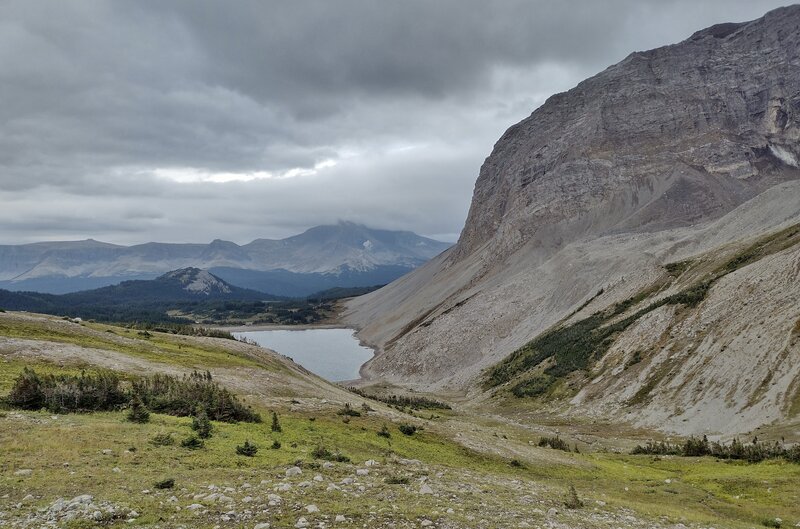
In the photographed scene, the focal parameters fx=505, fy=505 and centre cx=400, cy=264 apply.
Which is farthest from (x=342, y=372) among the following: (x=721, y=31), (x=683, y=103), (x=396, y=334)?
(x=721, y=31)

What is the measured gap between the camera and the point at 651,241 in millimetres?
103875

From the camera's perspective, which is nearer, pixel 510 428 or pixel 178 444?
pixel 178 444

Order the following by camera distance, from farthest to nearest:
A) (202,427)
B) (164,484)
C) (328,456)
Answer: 1. (202,427)
2. (328,456)
3. (164,484)

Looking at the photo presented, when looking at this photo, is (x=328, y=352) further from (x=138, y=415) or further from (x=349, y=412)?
(x=138, y=415)

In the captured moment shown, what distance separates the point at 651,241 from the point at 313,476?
10447cm

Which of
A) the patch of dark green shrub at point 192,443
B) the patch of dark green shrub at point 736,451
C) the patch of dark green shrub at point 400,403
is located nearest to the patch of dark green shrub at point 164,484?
the patch of dark green shrub at point 192,443

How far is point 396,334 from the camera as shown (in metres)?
147

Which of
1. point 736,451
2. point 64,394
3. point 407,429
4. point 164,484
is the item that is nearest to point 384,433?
point 407,429

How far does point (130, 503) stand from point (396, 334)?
136471mm

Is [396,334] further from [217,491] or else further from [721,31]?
[721,31]

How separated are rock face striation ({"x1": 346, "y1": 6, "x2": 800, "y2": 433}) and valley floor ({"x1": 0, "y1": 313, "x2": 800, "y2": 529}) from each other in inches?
763

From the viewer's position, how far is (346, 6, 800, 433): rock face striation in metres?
46.7

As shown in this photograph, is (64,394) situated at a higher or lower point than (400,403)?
higher

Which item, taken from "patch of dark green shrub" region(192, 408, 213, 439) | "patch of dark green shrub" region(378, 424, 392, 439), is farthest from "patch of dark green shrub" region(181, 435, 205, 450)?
"patch of dark green shrub" region(378, 424, 392, 439)
